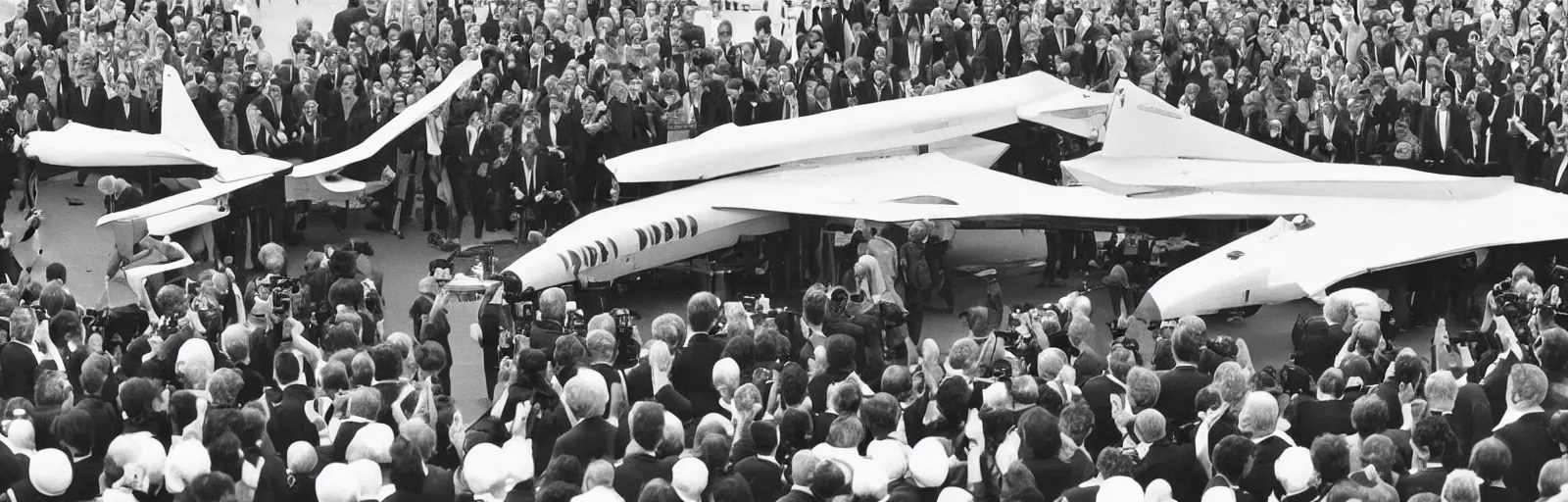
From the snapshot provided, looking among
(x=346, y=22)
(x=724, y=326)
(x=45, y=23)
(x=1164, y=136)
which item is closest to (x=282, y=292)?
(x=724, y=326)

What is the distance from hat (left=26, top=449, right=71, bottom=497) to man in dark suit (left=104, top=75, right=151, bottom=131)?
14123 millimetres

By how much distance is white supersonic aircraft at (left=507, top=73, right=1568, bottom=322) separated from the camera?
20.6 metres

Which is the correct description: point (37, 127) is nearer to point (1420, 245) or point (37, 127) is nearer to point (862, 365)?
point (862, 365)

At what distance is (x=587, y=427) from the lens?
40.5ft

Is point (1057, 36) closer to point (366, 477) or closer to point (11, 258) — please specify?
point (11, 258)

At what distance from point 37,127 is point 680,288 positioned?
7.51m

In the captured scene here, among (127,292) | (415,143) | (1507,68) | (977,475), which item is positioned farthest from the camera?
(1507,68)

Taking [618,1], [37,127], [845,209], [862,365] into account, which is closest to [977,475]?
[862,365]

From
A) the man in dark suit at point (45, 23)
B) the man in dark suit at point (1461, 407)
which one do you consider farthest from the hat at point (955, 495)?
the man in dark suit at point (45, 23)

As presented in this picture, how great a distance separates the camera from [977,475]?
40.3 ft

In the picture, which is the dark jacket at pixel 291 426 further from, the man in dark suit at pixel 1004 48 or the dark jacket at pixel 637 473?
the man in dark suit at pixel 1004 48

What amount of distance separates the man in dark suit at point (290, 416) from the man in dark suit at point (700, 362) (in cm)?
249

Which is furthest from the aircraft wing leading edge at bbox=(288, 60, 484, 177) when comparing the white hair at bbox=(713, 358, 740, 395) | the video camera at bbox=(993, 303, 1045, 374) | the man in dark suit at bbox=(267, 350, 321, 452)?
the white hair at bbox=(713, 358, 740, 395)

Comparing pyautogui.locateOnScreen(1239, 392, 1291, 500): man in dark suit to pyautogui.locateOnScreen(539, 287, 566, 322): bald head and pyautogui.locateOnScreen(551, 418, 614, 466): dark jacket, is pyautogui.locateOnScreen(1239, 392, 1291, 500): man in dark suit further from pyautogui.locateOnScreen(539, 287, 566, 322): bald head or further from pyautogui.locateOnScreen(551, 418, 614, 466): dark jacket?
pyautogui.locateOnScreen(539, 287, 566, 322): bald head
